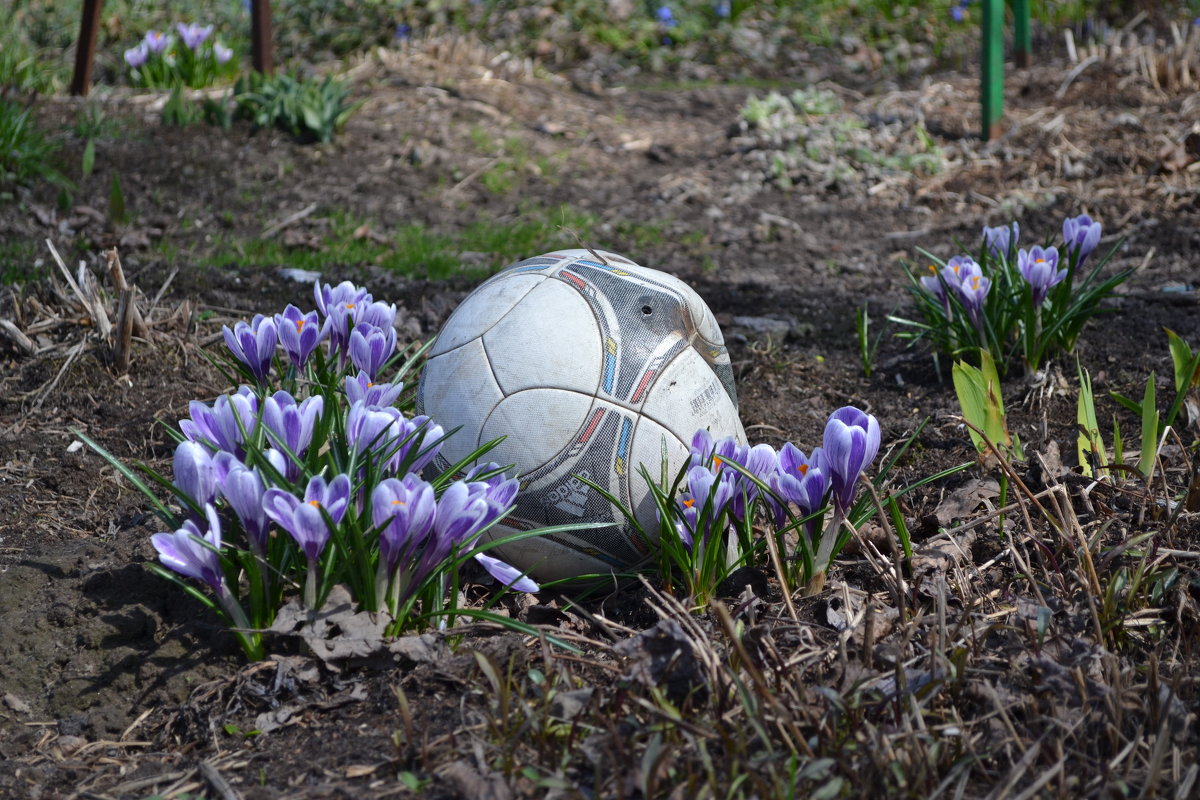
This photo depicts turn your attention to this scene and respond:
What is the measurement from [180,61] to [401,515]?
718cm

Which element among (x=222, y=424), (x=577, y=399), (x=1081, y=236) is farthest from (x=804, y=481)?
(x=1081, y=236)

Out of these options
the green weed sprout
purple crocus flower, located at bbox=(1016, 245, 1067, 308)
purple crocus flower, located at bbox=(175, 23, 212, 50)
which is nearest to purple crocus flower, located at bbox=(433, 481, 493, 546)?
purple crocus flower, located at bbox=(1016, 245, 1067, 308)

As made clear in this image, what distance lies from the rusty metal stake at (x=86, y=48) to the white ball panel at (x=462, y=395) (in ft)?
20.8

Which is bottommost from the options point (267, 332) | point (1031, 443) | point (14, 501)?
point (14, 501)

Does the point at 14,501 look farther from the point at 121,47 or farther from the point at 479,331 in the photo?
the point at 121,47

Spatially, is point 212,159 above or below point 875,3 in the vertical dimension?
below

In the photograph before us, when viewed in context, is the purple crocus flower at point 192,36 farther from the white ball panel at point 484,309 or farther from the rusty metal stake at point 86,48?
the white ball panel at point 484,309

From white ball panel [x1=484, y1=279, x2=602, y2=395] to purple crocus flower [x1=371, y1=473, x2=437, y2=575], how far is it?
56cm

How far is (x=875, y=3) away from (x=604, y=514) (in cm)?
1200

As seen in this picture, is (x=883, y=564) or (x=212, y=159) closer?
(x=883, y=564)

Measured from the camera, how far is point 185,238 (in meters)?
5.75

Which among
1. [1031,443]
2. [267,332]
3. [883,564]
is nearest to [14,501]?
[267,332]

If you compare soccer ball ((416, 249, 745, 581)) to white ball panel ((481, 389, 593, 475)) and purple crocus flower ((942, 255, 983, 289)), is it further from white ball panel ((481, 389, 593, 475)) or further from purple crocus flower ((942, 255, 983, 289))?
purple crocus flower ((942, 255, 983, 289))

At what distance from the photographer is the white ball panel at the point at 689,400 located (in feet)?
9.04
